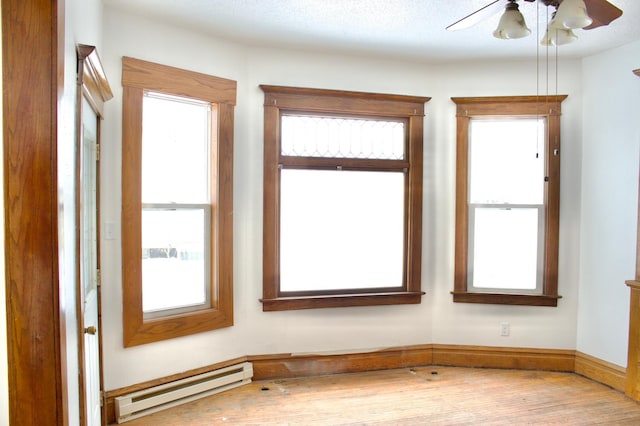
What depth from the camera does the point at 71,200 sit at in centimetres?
168

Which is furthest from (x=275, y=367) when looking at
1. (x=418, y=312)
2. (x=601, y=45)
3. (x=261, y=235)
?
(x=601, y=45)

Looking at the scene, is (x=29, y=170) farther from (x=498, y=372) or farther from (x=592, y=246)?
(x=592, y=246)

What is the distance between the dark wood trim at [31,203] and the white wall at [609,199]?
3630mm

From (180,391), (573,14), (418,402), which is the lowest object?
(418,402)

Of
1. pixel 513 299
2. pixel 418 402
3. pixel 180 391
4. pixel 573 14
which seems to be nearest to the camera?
pixel 573 14

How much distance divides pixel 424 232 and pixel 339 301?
936 millimetres

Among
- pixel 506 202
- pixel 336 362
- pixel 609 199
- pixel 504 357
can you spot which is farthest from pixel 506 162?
pixel 336 362

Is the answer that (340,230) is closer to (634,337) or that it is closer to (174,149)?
(174,149)

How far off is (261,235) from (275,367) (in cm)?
103

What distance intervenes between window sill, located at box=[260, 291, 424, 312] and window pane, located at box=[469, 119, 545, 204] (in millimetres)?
998

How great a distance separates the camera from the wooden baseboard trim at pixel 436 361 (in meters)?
3.42

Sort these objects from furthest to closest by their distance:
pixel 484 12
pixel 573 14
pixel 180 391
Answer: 1. pixel 180 391
2. pixel 484 12
3. pixel 573 14

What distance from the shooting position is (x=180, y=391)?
116 inches

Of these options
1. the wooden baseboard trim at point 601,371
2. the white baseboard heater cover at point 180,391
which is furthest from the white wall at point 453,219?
the white baseboard heater cover at point 180,391
